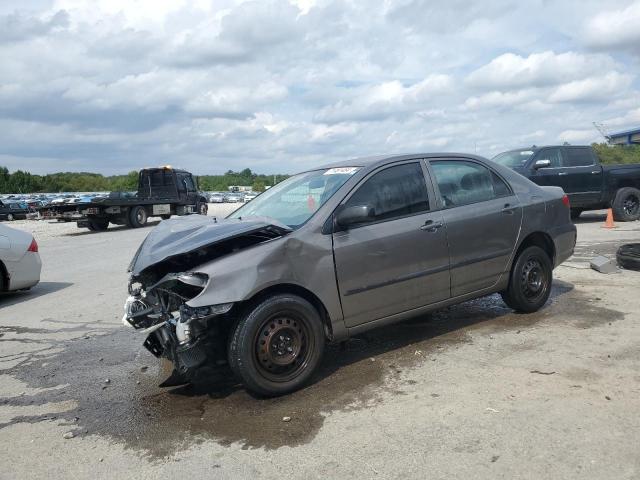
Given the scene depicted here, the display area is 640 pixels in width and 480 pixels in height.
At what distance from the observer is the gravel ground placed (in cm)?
294

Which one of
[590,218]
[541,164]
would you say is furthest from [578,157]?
[590,218]

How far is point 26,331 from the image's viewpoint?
618 centimetres

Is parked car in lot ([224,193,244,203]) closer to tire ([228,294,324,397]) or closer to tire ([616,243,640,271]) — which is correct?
tire ([616,243,640,271])

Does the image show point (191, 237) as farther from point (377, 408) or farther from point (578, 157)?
point (578, 157)

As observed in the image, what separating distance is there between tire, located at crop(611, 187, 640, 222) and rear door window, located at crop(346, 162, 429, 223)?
38.8 ft

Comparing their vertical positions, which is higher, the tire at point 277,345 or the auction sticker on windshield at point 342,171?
the auction sticker on windshield at point 342,171

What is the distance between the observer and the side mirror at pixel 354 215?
401cm

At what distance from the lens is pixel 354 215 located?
4031 mm

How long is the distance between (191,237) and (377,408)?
1.78m

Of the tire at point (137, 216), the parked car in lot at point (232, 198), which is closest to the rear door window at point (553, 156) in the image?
the tire at point (137, 216)

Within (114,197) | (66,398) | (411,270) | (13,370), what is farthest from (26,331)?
(114,197)

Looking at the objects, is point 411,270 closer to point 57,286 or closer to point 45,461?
point 45,461

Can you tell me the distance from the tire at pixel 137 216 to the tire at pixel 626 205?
16647mm

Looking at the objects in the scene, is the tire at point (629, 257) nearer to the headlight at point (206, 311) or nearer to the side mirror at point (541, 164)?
the side mirror at point (541, 164)
